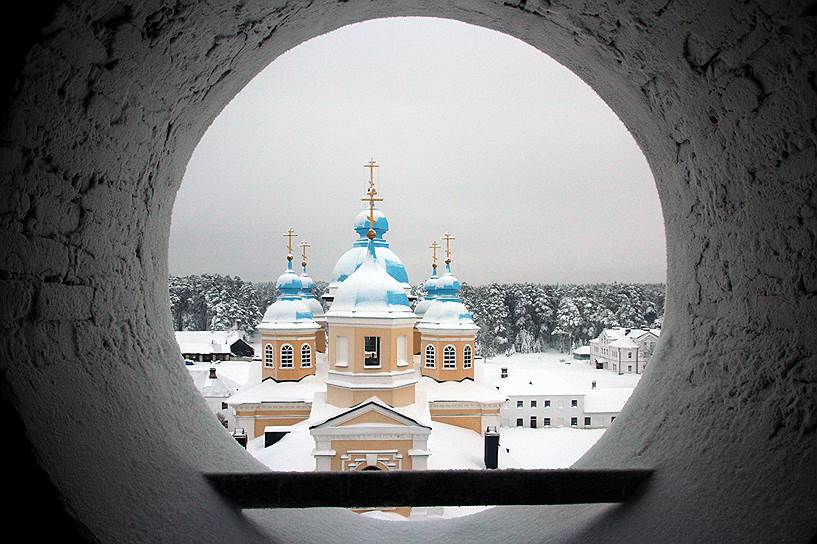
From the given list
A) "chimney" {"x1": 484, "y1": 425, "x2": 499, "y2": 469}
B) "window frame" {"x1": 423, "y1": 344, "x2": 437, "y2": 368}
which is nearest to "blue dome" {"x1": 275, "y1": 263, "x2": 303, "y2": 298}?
"window frame" {"x1": 423, "y1": 344, "x2": 437, "y2": 368}

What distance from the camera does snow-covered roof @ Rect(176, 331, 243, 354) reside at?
32.7m

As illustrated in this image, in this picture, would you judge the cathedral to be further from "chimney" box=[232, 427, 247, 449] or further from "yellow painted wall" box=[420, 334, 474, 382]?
"chimney" box=[232, 427, 247, 449]

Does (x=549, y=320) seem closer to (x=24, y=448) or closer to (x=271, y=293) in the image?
(x=271, y=293)

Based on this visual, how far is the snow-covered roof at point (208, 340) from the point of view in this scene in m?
32.7

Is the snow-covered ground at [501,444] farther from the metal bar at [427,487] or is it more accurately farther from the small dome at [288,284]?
the metal bar at [427,487]

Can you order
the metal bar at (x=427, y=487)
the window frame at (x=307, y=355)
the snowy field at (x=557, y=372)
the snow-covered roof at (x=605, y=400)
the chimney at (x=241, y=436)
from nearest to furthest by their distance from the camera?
the metal bar at (x=427, y=487) → the chimney at (x=241, y=436) → the window frame at (x=307, y=355) → the snow-covered roof at (x=605, y=400) → the snowy field at (x=557, y=372)

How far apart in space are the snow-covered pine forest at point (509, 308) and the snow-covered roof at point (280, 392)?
36.8 feet

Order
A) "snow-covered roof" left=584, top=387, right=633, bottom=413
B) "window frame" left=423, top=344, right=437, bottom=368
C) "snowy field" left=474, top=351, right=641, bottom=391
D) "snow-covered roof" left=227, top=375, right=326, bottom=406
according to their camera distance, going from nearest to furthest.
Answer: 1. "snow-covered roof" left=227, top=375, right=326, bottom=406
2. "window frame" left=423, top=344, right=437, bottom=368
3. "snow-covered roof" left=584, top=387, right=633, bottom=413
4. "snowy field" left=474, top=351, right=641, bottom=391

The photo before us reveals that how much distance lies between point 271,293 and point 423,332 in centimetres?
1669

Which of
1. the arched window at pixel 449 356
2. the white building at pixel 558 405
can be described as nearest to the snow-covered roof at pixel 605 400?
the white building at pixel 558 405

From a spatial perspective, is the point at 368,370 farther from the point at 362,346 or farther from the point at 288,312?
the point at 288,312

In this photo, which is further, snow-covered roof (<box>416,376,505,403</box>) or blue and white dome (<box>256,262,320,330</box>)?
blue and white dome (<box>256,262,320,330</box>)

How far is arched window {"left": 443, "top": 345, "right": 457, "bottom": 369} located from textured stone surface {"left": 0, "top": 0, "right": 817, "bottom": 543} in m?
17.7

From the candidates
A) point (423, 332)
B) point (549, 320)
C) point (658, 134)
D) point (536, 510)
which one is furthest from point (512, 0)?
point (549, 320)
